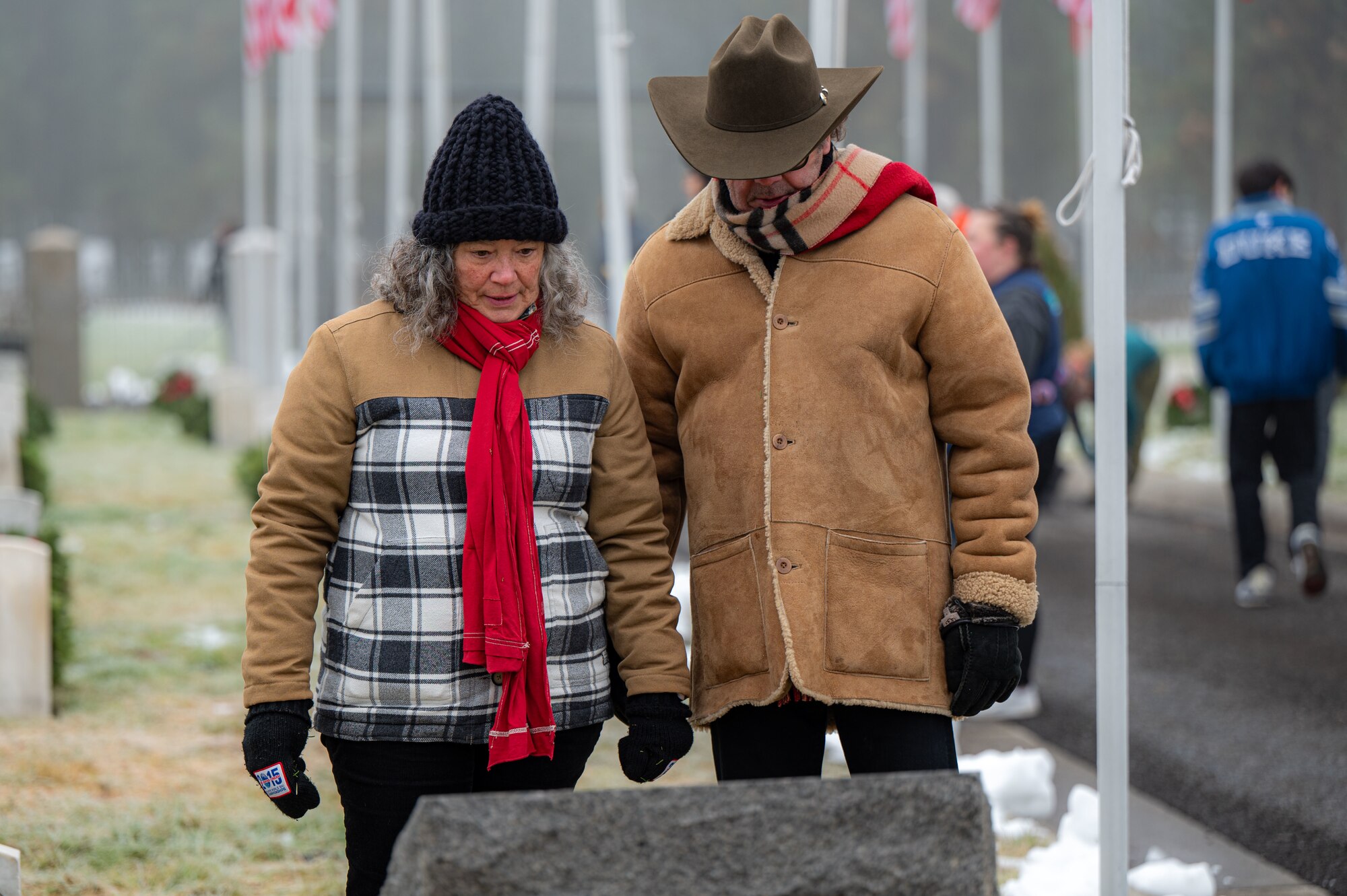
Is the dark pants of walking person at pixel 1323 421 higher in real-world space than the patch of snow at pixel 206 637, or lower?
higher

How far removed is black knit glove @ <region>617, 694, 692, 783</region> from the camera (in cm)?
264

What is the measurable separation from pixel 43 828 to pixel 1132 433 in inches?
255

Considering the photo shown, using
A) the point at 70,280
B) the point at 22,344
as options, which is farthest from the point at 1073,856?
the point at 22,344

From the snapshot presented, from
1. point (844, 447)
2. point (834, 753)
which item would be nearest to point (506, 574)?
point (844, 447)

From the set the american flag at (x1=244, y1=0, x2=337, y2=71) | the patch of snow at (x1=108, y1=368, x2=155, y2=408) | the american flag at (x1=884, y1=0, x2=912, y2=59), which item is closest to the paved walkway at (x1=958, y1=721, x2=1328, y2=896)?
the american flag at (x1=244, y1=0, x2=337, y2=71)

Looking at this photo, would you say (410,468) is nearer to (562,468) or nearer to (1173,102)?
(562,468)

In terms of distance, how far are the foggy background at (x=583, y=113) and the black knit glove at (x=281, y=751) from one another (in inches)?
49.9

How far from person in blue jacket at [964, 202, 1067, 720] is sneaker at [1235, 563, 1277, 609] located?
2.44 m

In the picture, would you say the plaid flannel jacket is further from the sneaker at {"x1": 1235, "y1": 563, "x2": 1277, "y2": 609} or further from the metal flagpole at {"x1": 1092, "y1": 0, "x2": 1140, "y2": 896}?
the sneaker at {"x1": 1235, "y1": 563, "x2": 1277, "y2": 609}

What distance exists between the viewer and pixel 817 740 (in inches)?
111

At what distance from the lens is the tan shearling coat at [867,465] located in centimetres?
267

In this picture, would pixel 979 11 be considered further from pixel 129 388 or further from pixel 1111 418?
pixel 129 388

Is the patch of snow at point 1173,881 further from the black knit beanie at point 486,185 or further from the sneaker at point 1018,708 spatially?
the black knit beanie at point 486,185

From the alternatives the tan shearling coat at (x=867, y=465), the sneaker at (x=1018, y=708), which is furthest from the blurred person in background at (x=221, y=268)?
the tan shearling coat at (x=867, y=465)
